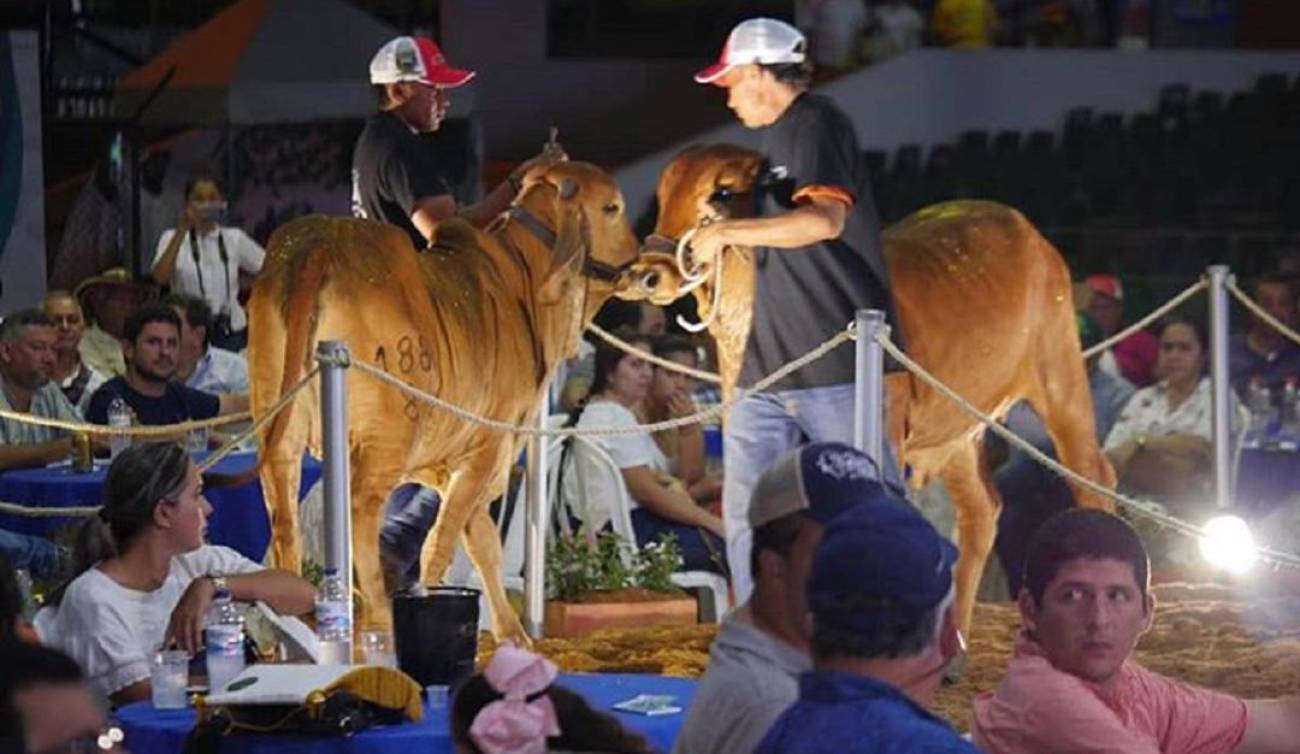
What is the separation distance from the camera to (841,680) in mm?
4488

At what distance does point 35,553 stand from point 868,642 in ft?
20.6

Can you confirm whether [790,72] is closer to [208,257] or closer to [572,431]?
[572,431]

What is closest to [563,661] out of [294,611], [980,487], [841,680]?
[980,487]

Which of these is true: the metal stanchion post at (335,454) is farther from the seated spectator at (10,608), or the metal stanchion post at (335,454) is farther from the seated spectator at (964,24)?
the seated spectator at (964,24)

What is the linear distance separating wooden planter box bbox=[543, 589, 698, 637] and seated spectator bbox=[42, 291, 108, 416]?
7.10ft

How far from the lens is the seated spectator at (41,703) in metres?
3.96

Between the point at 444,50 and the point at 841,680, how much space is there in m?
16.8

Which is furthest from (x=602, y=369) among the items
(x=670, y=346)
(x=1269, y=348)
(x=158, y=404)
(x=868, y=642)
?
(x=868, y=642)

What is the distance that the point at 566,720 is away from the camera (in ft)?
16.2

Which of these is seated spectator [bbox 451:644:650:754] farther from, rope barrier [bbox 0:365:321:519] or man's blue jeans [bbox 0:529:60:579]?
man's blue jeans [bbox 0:529:60:579]

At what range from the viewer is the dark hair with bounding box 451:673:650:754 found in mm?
Result: 4891

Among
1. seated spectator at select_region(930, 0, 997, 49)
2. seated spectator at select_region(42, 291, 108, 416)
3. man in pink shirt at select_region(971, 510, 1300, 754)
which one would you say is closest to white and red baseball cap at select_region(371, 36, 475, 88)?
seated spectator at select_region(42, 291, 108, 416)

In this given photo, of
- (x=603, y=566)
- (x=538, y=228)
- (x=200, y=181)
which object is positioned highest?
(x=200, y=181)

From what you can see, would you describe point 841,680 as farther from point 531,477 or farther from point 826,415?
point 531,477
